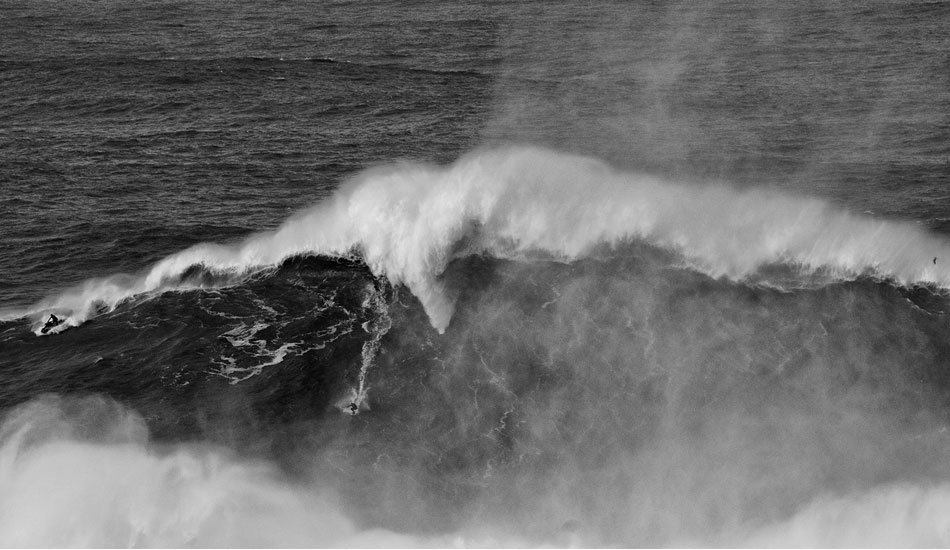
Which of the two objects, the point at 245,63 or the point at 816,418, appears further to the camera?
the point at 245,63

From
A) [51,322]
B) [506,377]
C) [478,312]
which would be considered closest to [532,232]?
[478,312]

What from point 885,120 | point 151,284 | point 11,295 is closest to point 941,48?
point 885,120

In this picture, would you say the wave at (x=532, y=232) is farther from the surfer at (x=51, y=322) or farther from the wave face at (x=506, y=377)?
the surfer at (x=51, y=322)

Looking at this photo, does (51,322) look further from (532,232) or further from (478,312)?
(532,232)

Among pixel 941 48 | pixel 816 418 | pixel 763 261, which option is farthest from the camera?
pixel 941 48

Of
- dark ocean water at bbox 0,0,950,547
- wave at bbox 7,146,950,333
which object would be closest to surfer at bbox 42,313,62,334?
dark ocean water at bbox 0,0,950,547

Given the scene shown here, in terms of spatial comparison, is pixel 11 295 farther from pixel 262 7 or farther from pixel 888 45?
pixel 888 45

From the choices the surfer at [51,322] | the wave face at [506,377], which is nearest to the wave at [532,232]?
the wave face at [506,377]
